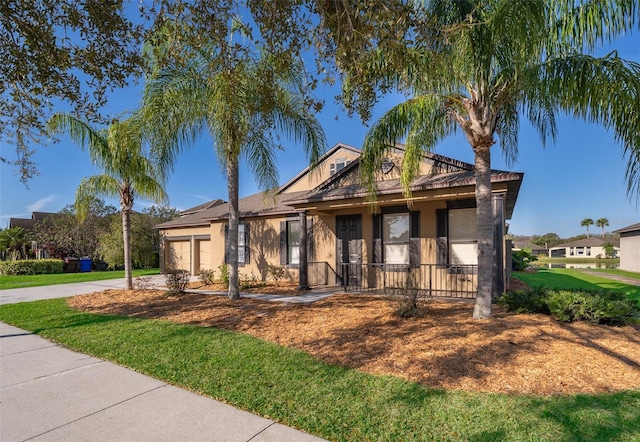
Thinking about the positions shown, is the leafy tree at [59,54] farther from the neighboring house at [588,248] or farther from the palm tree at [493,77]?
the neighboring house at [588,248]

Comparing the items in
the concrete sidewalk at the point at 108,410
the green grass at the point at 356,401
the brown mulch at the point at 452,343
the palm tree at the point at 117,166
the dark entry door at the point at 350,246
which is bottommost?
the concrete sidewalk at the point at 108,410

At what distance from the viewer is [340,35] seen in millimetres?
4246

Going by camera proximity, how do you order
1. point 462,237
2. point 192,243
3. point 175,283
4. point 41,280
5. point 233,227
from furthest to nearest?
point 41,280 → point 192,243 → point 175,283 → point 462,237 → point 233,227

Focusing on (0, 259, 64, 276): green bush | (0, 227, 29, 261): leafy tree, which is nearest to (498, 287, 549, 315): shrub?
(0, 259, 64, 276): green bush

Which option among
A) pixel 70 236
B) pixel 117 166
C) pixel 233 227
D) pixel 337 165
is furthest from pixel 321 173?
pixel 70 236

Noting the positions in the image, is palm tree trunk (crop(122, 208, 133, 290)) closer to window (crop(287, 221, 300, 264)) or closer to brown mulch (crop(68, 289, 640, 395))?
brown mulch (crop(68, 289, 640, 395))

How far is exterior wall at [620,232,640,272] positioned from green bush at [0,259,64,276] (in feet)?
132

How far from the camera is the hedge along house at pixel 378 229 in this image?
9.02 meters

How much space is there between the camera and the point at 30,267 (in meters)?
22.0

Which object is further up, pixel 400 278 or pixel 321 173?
pixel 321 173

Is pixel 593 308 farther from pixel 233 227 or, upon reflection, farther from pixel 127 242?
pixel 127 242

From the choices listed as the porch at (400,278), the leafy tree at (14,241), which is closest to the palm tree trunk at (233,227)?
the porch at (400,278)

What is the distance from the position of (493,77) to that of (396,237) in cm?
564

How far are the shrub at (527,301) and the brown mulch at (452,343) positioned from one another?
→ 0.20m
